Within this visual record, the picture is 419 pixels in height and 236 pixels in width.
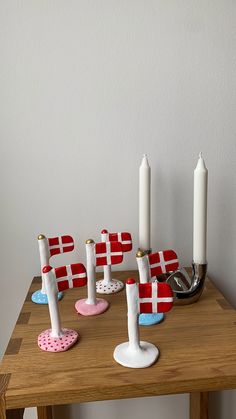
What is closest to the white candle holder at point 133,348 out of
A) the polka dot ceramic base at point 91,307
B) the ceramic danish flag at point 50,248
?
the polka dot ceramic base at point 91,307

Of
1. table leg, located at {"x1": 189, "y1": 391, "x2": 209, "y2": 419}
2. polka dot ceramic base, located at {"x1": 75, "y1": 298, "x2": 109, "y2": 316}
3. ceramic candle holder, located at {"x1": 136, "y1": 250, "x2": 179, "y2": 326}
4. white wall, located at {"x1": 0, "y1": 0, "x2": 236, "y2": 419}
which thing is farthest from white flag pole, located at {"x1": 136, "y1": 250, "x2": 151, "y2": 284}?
table leg, located at {"x1": 189, "y1": 391, "x2": 209, "y2": 419}

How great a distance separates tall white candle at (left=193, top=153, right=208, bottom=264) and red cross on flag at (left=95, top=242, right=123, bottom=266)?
15cm

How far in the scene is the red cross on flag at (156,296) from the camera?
537 mm

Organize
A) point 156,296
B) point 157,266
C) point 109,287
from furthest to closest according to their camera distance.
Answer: point 109,287 → point 157,266 → point 156,296

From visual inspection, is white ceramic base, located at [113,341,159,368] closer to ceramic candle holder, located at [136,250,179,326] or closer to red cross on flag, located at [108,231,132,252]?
ceramic candle holder, located at [136,250,179,326]

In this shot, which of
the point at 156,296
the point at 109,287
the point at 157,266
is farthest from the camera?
the point at 109,287

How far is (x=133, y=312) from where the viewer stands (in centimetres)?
55

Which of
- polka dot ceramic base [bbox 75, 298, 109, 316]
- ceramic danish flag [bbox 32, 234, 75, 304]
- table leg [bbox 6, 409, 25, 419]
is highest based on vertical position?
ceramic danish flag [bbox 32, 234, 75, 304]

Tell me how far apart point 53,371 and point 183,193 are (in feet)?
1.64

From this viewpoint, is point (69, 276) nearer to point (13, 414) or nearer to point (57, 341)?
point (57, 341)

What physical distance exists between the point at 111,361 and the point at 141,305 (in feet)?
0.31

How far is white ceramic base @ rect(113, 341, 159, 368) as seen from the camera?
0.54 metres

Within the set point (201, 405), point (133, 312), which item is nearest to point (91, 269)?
point (133, 312)

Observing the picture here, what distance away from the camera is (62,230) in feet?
2.89
